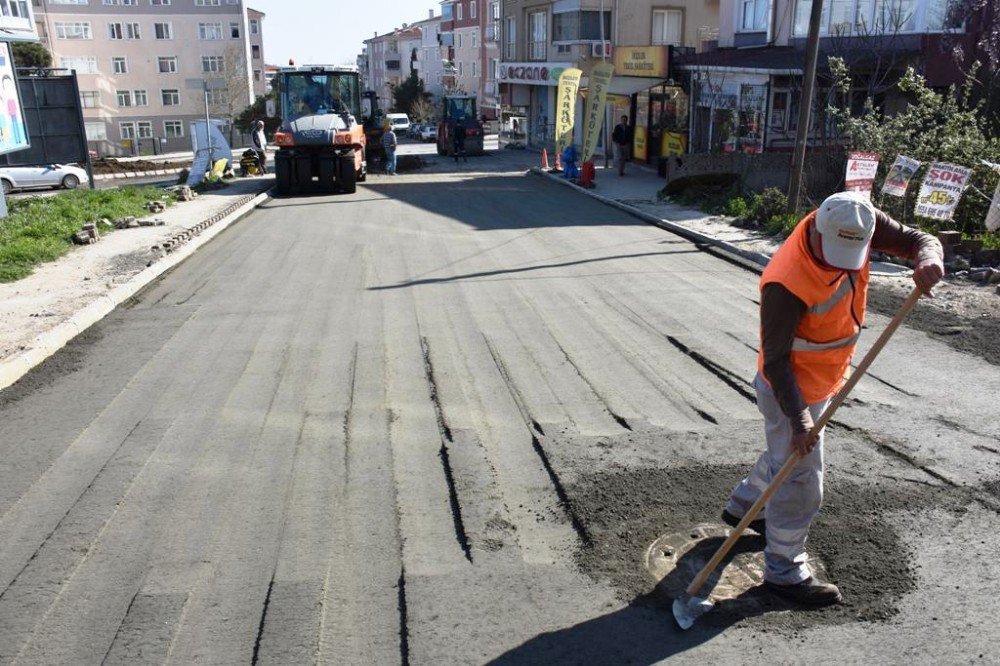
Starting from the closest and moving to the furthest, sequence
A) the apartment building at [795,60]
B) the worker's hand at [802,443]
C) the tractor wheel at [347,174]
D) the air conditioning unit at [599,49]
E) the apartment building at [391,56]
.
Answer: the worker's hand at [802,443], the apartment building at [795,60], the tractor wheel at [347,174], the air conditioning unit at [599,49], the apartment building at [391,56]

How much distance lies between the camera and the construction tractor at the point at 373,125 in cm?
2831

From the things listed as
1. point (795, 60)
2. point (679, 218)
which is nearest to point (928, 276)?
point (679, 218)

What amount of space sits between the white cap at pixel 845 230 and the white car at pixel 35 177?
2961 centimetres

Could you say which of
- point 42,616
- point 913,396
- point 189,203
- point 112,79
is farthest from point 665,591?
point 112,79

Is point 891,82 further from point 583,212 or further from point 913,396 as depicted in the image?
point 913,396

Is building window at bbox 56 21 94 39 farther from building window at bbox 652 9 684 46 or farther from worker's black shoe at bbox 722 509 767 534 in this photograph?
worker's black shoe at bbox 722 509 767 534

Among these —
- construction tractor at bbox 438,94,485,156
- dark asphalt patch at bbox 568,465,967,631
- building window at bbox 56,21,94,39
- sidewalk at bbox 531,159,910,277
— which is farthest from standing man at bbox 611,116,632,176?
building window at bbox 56,21,94,39

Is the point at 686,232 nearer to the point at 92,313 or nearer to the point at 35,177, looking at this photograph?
the point at 92,313

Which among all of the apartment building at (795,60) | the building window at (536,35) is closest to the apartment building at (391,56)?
the building window at (536,35)

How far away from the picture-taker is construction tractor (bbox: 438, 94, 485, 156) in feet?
116

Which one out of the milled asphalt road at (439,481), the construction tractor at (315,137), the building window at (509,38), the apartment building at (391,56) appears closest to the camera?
the milled asphalt road at (439,481)

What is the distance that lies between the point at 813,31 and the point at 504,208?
7281 mm

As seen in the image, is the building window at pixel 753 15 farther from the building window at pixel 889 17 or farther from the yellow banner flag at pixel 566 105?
the yellow banner flag at pixel 566 105

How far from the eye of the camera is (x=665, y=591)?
437 cm
